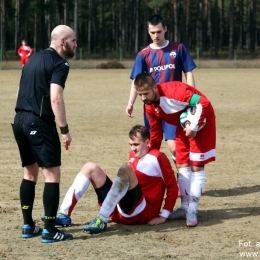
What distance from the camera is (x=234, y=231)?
6820mm

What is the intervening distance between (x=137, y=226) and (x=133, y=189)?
0.48m

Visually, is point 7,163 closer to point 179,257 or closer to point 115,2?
point 179,257

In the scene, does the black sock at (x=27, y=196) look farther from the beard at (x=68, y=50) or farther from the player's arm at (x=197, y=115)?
the player's arm at (x=197, y=115)

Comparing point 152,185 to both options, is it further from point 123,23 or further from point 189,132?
point 123,23

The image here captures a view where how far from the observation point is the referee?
6.29 meters

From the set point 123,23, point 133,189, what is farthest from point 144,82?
point 123,23

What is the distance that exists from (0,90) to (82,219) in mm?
18049

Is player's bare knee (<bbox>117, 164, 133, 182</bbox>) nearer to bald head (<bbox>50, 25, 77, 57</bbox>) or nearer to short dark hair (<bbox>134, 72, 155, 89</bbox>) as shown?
short dark hair (<bbox>134, 72, 155, 89</bbox>)

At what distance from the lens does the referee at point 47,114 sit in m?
6.29

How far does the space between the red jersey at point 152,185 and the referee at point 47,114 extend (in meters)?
0.80

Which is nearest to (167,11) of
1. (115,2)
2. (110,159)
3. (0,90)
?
(115,2)

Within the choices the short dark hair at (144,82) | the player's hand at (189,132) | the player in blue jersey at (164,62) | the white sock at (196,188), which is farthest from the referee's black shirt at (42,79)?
the player in blue jersey at (164,62)

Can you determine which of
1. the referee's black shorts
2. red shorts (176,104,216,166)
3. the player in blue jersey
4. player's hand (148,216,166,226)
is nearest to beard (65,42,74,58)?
the referee's black shorts

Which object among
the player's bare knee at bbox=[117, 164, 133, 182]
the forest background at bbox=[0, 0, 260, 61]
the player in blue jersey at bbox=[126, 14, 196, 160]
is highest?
the player in blue jersey at bbox=[126, 14, 196, 160]
